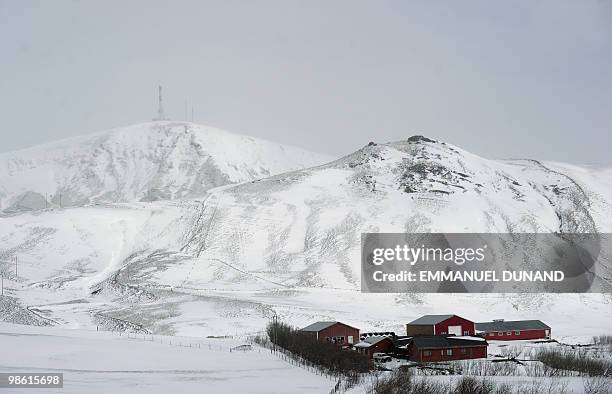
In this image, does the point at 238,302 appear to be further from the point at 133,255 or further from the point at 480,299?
the point at 133,255

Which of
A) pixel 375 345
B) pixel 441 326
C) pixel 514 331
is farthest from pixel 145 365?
pixel 514 331

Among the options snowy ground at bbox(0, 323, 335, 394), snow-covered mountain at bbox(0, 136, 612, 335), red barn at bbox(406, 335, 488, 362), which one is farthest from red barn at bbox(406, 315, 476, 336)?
snowy ground at bbox(0, 323, 335, 394)

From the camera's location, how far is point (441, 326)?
57625mm

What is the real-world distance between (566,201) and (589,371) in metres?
82.6

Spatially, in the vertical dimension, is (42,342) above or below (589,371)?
above

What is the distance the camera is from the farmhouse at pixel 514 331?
6228 centimetres

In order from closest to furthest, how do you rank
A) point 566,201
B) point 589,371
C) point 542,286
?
point 589,371
point 542,286
point 566,201

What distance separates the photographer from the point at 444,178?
400 feet

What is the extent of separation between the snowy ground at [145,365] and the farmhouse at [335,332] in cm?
1001

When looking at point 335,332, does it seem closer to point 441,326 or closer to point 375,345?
point 375,345

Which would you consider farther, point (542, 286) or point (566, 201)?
point (566, 201)

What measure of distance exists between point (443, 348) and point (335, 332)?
8.82 metres

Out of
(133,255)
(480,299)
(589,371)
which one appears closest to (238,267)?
(133,255)

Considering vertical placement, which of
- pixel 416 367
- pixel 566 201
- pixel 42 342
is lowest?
pixel 416 367
